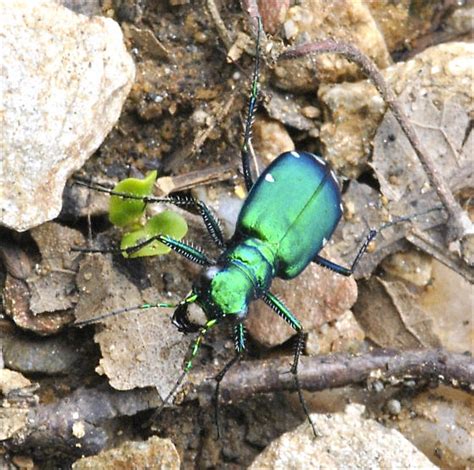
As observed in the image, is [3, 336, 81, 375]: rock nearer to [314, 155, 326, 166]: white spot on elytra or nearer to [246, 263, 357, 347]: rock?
[246, 263, 357, 347]: rock

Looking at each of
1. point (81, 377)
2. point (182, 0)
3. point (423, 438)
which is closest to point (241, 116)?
point (182, 0)

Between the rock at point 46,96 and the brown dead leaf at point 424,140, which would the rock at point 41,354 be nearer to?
the rock at point 46,96

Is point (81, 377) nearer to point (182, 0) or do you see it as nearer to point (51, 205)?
point (51, 205)

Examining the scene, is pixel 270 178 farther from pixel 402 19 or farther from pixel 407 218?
pixel 402 19

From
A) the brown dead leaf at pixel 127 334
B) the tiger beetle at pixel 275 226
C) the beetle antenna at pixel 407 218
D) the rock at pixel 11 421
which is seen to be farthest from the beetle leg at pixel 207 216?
the rock at pixel 11 421

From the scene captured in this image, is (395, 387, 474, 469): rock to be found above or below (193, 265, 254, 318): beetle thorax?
below

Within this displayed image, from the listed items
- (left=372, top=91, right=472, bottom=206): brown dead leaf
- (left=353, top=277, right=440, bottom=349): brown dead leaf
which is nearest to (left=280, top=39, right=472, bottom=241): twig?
(left=372, top=91, right=472, bottom=206): brown dead leaf
